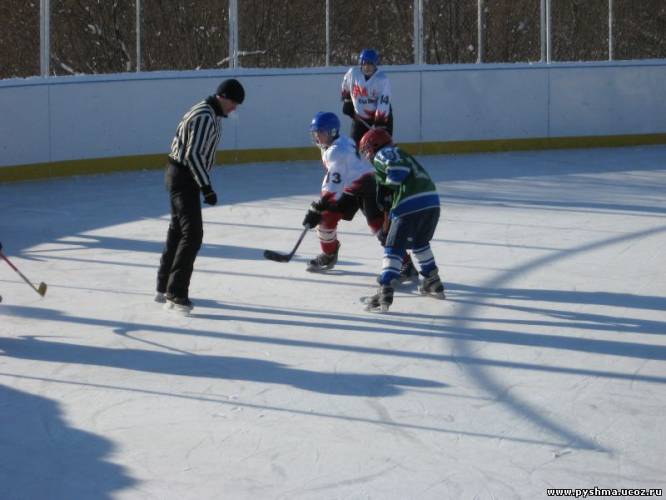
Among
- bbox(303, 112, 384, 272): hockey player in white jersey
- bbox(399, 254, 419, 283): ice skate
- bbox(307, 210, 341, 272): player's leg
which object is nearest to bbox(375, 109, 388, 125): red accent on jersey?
bbox(307, 210, 341, 272): player's leg

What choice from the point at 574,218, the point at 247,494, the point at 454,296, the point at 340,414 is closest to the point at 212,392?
the point at 340,414

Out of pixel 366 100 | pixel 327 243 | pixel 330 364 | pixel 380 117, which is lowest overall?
pixel 330 364

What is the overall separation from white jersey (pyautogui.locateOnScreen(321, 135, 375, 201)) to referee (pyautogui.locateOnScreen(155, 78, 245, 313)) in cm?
72

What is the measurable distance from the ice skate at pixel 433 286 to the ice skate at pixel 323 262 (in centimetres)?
87

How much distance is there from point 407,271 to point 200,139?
159 centimetres

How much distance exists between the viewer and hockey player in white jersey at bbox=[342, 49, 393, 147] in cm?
1012

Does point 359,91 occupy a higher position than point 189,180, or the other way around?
point 359,91

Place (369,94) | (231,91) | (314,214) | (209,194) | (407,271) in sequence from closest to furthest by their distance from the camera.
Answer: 1. (231,91)
2. (209,194)
3. (314,214)
4. (407,271)
5. (369,94)

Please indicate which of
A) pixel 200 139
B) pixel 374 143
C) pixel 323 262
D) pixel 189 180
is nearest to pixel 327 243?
pixel 323 262

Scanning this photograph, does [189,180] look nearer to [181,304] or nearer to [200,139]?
[200,139]

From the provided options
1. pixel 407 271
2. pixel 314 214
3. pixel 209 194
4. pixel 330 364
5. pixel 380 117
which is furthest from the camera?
pixel 380 117

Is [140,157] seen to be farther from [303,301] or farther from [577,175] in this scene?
[303,301]

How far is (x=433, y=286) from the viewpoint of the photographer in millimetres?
6730

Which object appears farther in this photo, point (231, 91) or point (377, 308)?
point (377, 308)
